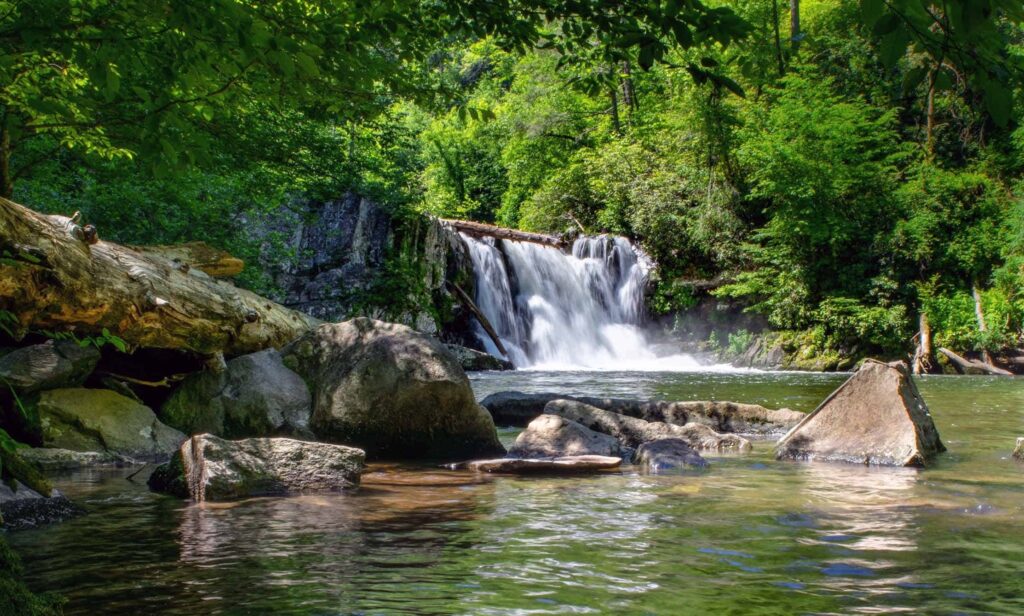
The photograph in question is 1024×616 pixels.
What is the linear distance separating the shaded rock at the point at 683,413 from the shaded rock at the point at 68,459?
501 cm

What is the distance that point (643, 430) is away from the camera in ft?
29.6

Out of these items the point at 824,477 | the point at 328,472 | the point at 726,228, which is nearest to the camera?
the point at 328,472

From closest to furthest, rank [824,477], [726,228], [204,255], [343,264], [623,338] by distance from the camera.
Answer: [824,477] < [204,255] < [343,264] < [623,338] < [726,228]

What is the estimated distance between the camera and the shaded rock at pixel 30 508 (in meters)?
4.66

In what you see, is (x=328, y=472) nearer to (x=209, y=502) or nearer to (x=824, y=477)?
(x=209, y=502)

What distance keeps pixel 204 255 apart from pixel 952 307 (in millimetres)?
22668

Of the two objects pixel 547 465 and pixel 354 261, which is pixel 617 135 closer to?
pixel 354 261

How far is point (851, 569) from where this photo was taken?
3963 millimetres

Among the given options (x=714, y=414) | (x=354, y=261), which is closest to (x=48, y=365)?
(x=714, y=414)

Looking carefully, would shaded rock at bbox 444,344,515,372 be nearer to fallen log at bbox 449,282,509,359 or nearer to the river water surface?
fallen log at bbox 449,282,509,359

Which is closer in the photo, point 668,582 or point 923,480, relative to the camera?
point 668,582

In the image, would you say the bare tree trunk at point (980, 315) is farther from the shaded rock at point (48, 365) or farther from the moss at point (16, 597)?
the moss at point (16, 597)

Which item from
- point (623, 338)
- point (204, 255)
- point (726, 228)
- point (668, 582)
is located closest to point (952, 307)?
point (726, 228)

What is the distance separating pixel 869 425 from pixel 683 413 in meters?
3.07
